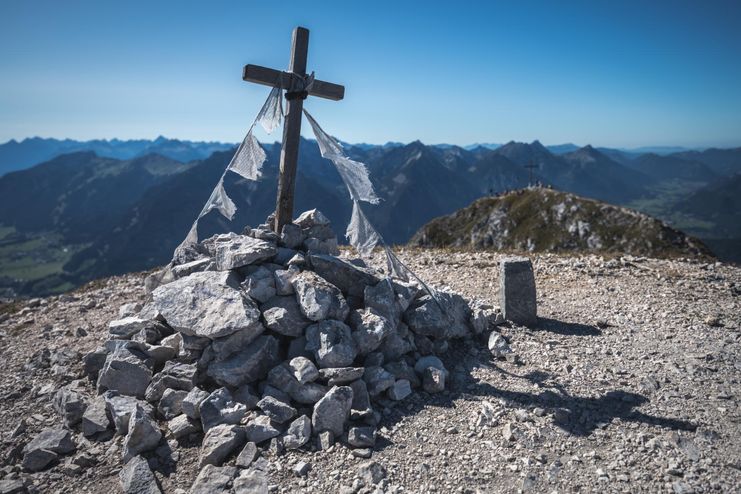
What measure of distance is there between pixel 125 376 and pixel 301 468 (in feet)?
14.3

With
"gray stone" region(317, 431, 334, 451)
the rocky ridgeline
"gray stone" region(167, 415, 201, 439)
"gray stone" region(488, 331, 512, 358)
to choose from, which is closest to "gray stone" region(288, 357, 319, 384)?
the rocky ridgeline

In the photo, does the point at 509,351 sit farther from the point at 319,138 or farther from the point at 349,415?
the point at 319,138

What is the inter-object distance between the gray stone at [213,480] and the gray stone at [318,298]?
3.08 metres

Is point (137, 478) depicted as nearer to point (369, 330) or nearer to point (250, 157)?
point (369, 330)

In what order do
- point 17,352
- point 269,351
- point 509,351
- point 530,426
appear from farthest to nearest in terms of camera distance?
point 17,352 → point 509,351 → point 269,351 → point 530,426

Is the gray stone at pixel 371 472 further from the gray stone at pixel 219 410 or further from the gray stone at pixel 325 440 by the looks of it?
the gray stone at pixel 219 410

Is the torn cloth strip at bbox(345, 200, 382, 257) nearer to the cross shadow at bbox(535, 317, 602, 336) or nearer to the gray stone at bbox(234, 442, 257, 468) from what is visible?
the gray stone at bbox(234, 442, 257, 468)

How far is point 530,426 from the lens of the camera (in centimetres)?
708

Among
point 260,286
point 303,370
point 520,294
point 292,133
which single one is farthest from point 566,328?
point 292,133

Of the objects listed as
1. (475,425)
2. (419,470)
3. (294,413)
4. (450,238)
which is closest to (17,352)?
(294,413)

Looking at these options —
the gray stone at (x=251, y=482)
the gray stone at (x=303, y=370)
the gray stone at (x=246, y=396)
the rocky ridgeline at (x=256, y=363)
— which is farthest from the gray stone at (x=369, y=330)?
the gray stone at (x=251, y=482)

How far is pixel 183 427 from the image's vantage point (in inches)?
275

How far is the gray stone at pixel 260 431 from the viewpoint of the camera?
6676 mm

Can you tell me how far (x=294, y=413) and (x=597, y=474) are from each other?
16.2 ft
